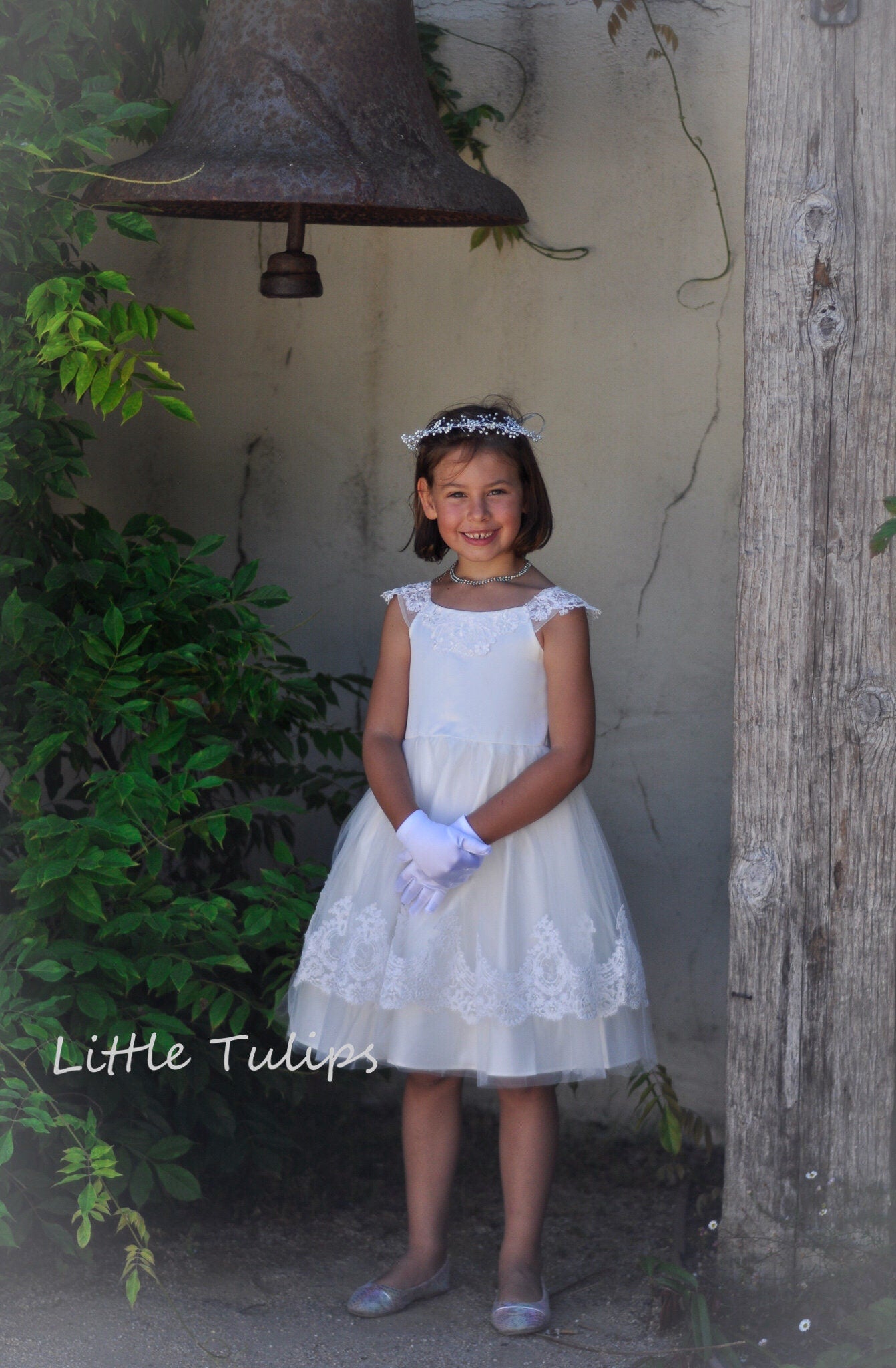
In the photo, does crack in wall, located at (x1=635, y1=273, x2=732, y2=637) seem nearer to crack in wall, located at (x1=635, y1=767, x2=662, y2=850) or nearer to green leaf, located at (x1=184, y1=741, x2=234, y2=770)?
crack in wall, located at (x1=635, y1=767, x2=662, y2=850)

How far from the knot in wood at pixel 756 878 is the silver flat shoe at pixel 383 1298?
87 cm

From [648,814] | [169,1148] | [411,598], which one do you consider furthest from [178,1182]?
[648,814]

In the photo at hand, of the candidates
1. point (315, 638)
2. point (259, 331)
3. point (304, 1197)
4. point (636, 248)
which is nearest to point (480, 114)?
point (636, 248)

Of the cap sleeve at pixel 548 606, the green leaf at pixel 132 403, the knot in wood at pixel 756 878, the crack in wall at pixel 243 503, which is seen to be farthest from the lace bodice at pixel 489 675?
the crack in wall at pixel 243 503

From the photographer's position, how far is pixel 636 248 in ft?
9.31

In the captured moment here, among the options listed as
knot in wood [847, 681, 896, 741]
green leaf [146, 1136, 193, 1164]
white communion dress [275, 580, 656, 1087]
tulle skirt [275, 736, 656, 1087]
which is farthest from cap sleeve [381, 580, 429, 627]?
green leaf [146, 1136, 193, 1164]

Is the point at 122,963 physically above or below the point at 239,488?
below

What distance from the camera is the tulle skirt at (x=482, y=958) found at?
7.15 feet

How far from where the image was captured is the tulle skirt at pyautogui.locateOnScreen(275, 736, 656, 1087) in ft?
7.15

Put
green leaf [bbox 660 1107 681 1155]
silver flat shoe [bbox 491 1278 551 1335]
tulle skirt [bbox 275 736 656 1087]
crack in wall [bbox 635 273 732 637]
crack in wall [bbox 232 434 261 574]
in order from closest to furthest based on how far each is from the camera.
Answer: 1. tulle skirt [bbox 275 736 656 1087]
2. silver flat shoe [bbox 491 1278 551 1335]
3. green leaf [bbox 660 1107 681 1155]
4. crack in wall [bbox 635 273 732 637]
5. crack in wall [bbox 232 434 261 574]

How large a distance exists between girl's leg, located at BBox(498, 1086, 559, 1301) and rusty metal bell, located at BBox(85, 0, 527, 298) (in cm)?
144

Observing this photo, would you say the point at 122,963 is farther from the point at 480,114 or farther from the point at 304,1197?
the point at 480,114

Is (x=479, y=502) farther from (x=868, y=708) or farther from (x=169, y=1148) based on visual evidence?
(x=169, y=1148)

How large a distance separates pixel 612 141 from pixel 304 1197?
87.6 inches
